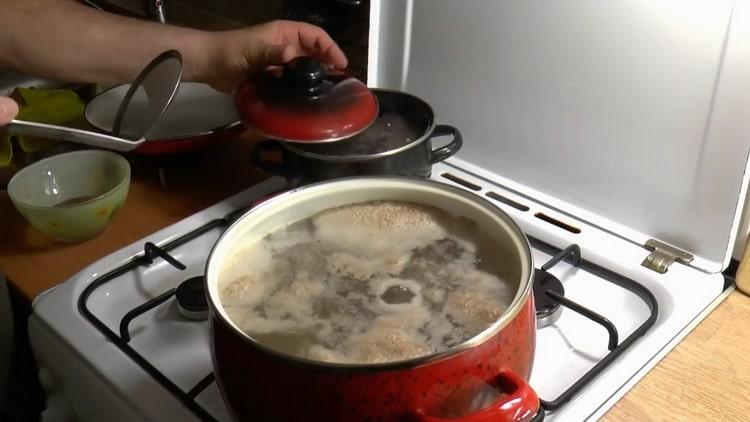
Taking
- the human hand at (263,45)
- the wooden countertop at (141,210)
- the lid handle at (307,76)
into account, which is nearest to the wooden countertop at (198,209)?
the wooden countertop at (141,210)

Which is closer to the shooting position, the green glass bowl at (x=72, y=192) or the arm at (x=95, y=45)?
the green glass bowl at (x=72, y=192)

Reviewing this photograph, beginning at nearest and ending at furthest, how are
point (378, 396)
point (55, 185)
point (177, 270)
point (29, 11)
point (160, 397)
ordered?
point (378, 396)
point (160, 397)
point (177, 270)
point (55, 185)
point (29, 11)

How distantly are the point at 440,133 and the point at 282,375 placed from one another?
443 millimetres

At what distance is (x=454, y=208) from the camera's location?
0.59 m

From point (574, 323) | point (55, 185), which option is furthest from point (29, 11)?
point (574, 323)

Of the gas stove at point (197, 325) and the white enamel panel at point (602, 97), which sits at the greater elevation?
the white enamel panel at point (602, 97)

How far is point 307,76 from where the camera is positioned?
0.72 metres

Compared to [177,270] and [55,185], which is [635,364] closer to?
[177,270]

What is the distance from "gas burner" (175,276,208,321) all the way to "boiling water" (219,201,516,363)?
12cm

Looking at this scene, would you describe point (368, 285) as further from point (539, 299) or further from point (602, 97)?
point (602, 97)

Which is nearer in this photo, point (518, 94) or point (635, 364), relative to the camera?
point (635, 364)

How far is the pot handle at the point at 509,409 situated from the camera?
0.41m

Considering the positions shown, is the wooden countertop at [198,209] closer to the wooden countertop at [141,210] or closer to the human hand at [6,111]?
the wooden countertop at [141,210]

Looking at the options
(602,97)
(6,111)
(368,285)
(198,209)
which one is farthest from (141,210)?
(602,97)
